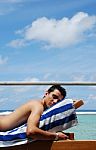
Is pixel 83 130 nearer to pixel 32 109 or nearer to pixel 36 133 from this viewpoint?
pixel 32 109

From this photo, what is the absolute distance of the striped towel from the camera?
2.68 m

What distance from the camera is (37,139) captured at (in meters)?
2.61

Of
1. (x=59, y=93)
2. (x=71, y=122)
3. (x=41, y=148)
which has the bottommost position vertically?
(x=41, y=148)

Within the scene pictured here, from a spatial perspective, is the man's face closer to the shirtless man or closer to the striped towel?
the shirtless man

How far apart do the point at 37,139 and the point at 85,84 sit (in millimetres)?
1003

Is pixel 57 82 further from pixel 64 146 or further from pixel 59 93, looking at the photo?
pixel 64 146

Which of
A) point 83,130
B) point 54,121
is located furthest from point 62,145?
point 83,130

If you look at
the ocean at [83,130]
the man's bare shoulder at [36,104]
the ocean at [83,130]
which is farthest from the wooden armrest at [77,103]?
the ocean at [83,130]

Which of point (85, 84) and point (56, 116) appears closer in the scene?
point (56, 116)

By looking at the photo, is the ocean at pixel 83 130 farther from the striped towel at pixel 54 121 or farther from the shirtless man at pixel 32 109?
the striped towel at pixel 54 121

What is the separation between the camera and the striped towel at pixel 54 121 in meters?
2.68

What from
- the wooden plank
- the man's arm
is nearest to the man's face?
the man's arm

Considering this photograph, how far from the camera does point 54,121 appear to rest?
8.80 feet

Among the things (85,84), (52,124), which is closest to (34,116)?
(52,124)
